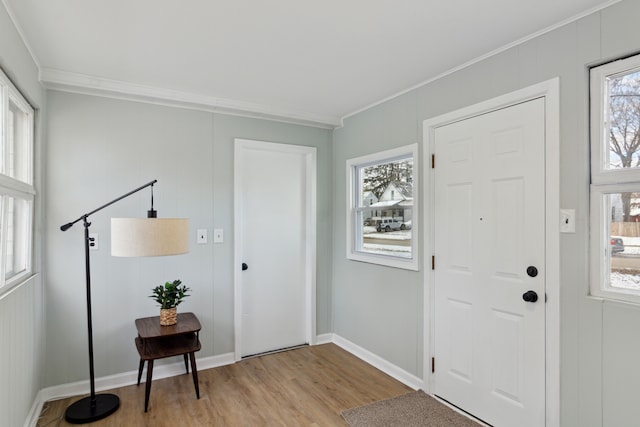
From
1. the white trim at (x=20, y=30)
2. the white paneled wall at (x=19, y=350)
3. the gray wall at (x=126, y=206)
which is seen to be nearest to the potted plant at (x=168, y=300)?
the gray wall at (x=126, y=206)

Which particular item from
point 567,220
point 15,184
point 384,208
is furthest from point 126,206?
point 567,220

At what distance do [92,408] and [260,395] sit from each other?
1.17 metres

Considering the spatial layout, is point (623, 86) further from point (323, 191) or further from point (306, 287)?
point (306, 287)

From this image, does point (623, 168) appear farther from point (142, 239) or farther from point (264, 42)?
point (142, 239)

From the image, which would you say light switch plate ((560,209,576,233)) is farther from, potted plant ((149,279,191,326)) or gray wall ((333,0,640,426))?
potted plant ((149,279,191,326))

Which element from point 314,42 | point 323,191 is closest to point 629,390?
point 314,42

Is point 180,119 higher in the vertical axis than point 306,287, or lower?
higher

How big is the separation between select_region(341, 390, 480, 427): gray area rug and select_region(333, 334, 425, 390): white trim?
169 millimetres

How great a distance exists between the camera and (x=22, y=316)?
216 centimetres

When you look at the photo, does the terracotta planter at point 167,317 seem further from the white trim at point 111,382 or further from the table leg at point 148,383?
the white trim at point 111,382

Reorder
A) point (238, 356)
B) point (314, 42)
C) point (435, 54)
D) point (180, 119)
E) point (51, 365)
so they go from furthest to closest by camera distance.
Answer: point (238, 356)
point (180, 119)
point (51, 365)
point (435, 54)
point (314, 42)

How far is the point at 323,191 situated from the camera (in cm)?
398

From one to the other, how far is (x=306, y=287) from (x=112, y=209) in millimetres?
2045

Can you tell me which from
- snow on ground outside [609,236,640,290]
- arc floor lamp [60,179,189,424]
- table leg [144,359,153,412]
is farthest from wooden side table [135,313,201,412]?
snow on ground outside [609,236,640,290]
